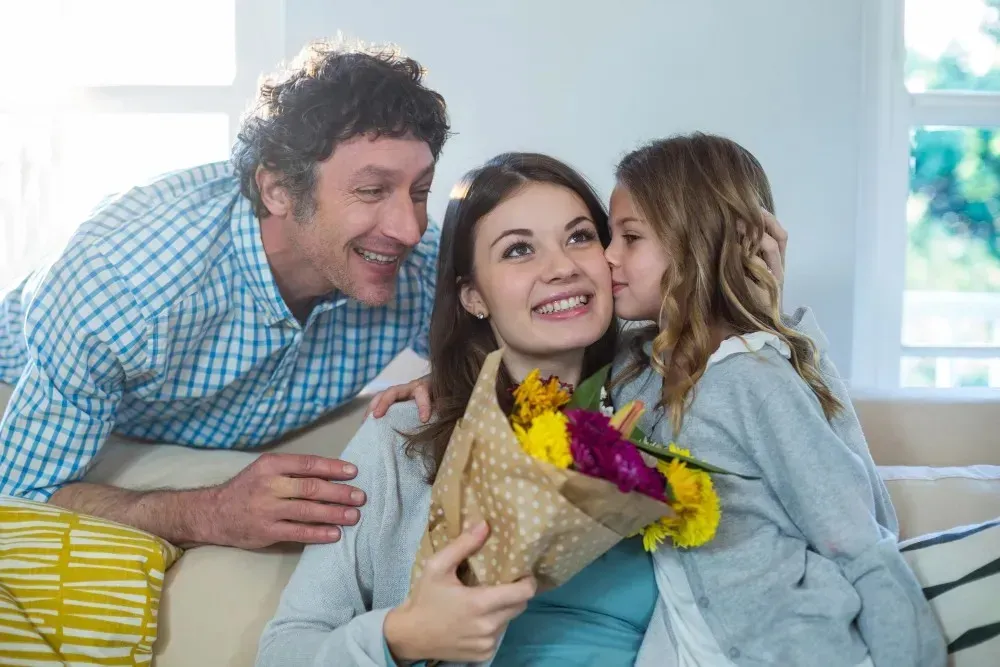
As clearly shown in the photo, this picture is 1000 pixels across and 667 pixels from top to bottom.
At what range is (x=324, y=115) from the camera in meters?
2.03

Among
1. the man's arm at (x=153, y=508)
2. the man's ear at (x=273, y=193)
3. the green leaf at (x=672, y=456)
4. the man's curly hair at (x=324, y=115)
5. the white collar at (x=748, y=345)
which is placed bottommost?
the man's arm at (x=153, y=508)

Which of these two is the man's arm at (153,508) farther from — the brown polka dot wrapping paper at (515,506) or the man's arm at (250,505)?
the brown polka dot wrapping paper at (515,506)

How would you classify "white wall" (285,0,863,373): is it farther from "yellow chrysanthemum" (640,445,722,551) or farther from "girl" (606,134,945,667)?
"yellow chrysanthemum" (640,445,722,551)

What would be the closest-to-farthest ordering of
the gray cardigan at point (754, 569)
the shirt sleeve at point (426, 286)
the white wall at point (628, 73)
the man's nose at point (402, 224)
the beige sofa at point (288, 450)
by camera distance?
the gray cardigan at point (754, 569) → the beige sofa at point (288, 450) → the man's nose at point (402, 224) → the shirt sleeve at point (426, 286) → the white wall at point (628, 73)

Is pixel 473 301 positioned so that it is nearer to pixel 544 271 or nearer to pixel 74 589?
pixel 544 271

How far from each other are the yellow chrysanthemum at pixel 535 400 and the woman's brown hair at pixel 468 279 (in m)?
0.38

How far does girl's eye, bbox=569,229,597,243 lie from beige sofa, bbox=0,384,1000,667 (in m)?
0.74

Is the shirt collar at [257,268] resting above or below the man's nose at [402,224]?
below

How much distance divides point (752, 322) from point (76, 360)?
4.09 feet

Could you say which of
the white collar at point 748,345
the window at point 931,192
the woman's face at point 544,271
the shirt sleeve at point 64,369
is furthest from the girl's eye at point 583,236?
the window at point 931,192

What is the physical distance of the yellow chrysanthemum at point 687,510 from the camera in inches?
50.3

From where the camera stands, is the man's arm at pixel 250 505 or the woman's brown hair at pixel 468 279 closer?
the man's arm at pixel 250 505

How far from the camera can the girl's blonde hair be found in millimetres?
1642

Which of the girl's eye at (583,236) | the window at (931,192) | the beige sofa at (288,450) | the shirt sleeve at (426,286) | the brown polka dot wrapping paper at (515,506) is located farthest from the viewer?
the window at (931,192)
